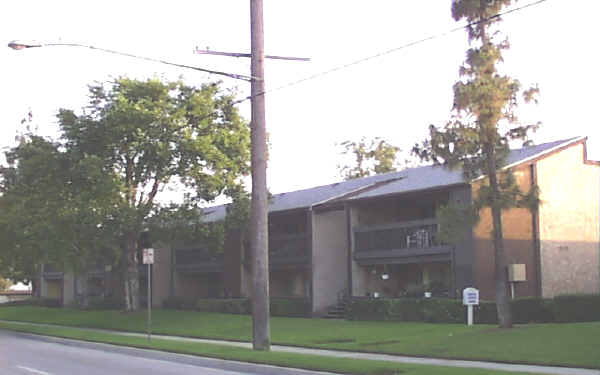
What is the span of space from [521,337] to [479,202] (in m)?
3.67

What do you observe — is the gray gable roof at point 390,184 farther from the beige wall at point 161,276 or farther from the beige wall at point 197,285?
the beige wall at point 161,276

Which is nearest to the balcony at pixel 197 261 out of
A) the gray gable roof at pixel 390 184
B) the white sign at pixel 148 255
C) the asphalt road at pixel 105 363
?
the gray gable roof at pixel 390 184

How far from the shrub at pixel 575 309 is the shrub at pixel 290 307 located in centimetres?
1258

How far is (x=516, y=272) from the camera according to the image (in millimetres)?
27891

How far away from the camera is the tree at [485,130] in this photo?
20.1 meters

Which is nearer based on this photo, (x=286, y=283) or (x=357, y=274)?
(x=357, y=274)

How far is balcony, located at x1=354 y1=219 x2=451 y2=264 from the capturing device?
98.5 feet

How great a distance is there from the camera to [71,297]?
5962 centimetres

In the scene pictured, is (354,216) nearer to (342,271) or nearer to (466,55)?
(342,271)

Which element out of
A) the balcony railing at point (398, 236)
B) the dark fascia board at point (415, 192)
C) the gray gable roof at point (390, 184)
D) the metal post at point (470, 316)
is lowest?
the metal post at point (470, 316)

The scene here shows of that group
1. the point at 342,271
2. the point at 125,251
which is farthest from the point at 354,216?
the point at 125,251

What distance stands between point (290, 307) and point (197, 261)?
1140 centimetres

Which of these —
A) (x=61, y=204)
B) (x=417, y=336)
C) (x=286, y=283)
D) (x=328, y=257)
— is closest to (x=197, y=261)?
(x=286, y=283)

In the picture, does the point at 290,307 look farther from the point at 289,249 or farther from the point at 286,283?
the point at 286,283
